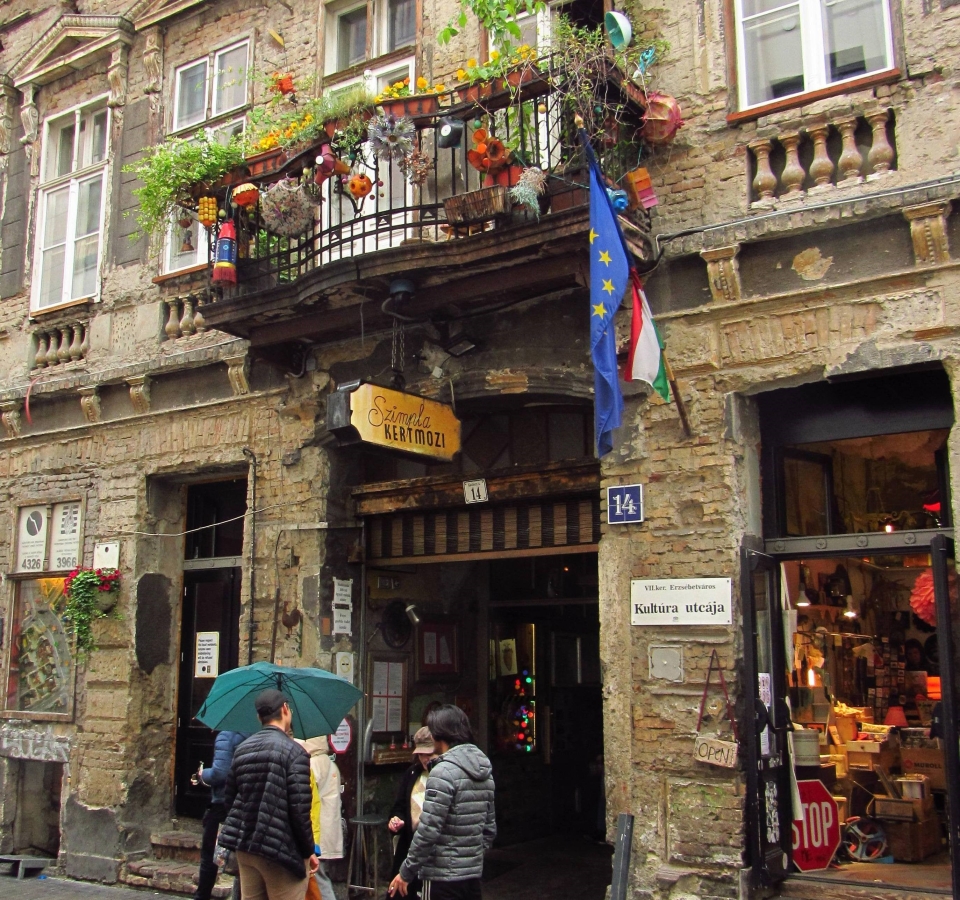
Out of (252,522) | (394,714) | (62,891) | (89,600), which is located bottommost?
(62,891)

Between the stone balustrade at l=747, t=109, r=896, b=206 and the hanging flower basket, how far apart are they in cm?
338

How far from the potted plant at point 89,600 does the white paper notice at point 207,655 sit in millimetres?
896

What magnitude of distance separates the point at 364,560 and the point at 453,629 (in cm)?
132

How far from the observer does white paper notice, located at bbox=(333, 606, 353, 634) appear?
8.88 m

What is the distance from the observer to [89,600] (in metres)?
10.0

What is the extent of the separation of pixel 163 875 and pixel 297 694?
370 centimetres

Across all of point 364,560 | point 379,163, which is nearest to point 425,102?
point 379,163

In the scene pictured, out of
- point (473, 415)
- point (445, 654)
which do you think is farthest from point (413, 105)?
point (445, 654)

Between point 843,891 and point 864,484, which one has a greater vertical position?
point 864,484

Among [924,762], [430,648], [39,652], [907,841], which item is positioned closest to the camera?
[907,841]

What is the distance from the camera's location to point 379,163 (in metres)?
8.71

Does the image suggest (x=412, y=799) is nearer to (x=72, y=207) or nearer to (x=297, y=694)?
(x=297, y=694)

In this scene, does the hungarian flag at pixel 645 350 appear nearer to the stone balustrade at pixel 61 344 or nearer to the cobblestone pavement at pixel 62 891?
the cobblestone pavement at pixel 62 891

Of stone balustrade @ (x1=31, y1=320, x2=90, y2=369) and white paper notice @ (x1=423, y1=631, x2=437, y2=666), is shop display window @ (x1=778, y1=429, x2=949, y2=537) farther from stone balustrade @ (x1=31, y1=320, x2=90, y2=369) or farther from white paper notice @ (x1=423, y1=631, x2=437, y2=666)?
stone balustrade @ (x1=31, y1=320, x2=90, y2=369)
